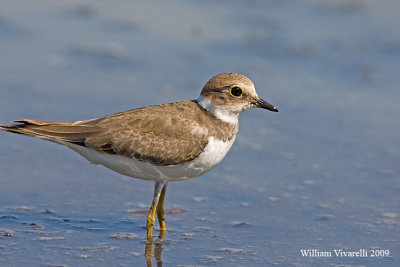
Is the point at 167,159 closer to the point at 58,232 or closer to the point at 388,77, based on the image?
the point at 58,232

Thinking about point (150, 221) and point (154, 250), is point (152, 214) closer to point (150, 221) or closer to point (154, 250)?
point (150, 221)

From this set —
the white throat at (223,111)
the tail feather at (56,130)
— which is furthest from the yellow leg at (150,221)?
the white throat at (223,111)

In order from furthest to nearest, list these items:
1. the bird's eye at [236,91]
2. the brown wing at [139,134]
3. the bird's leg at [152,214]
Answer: the bird's eye at [236,91]
the bird's leg at [152,214]
the brown wing at [139,134]

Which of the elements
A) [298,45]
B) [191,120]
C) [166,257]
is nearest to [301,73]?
[298,45]

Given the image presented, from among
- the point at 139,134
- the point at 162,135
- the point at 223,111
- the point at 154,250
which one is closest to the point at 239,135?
the point at 223,111

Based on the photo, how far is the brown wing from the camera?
7.85 m

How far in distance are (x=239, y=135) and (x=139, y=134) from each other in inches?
109

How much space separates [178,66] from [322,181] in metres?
Answer: 3.87

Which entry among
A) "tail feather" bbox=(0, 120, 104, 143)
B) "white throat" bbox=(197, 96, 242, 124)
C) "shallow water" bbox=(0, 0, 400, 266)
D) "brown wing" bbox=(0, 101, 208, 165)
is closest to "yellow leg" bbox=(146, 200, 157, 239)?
"shallow water" bbox=(0, 0, 400, 266)

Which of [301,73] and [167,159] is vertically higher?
[301,73]

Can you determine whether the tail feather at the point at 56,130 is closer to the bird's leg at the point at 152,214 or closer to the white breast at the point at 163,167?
the white breast at the point at 163,167

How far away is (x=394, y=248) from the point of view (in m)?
7.77

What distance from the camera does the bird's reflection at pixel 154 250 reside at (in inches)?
293

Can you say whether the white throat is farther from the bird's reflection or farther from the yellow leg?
the bird's reflection
